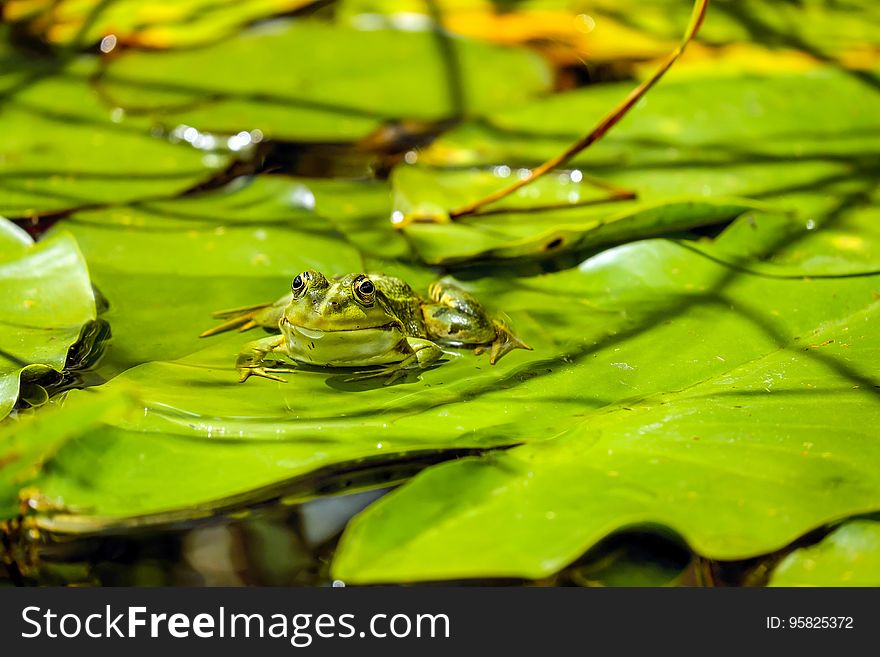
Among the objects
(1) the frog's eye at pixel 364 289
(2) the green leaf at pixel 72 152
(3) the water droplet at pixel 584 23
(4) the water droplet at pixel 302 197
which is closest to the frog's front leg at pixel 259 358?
(1) the frog's eye at pixel 364 289

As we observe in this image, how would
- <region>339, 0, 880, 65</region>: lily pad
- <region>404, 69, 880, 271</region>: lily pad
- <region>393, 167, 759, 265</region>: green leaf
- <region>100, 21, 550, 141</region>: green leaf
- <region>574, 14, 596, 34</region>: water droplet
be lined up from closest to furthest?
<region>393, 167, 759, 265</region>: green leaf < <region>404, 69, 880, 271</region>: lily pad < <region>100, 21, 550, 141</region>: green leaf < <region>339, 0, 880, 65</region>: lily pad < <region>574, 14, 596, 34</region>: water droplet

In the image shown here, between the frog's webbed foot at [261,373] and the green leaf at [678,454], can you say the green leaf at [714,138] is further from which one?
the frog's webbed foot at [261,373]

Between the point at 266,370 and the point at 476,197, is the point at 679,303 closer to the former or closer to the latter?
the point at 476,197

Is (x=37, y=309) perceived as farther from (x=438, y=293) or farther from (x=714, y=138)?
(x=714, y=138)

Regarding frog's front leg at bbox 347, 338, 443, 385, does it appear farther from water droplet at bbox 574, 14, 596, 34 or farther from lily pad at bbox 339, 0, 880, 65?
water droplet at bbox 574, 14, 596, 34

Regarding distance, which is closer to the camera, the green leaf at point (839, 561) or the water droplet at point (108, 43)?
the green leaf at point (839, 561)

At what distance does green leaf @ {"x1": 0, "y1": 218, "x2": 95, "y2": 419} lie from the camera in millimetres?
2008

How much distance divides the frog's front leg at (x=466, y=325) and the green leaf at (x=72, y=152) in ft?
3.94

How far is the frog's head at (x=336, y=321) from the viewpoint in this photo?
86.8 inches

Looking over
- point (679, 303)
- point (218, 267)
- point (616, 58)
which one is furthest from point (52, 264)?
point (616, 58)

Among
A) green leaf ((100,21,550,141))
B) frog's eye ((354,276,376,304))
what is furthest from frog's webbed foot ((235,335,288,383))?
green leaf ((100,21,550,141))

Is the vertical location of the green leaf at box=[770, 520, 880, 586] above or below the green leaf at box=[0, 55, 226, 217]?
below

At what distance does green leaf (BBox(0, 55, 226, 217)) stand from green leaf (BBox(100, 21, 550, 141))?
16 centimetres

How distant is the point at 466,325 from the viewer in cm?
234
